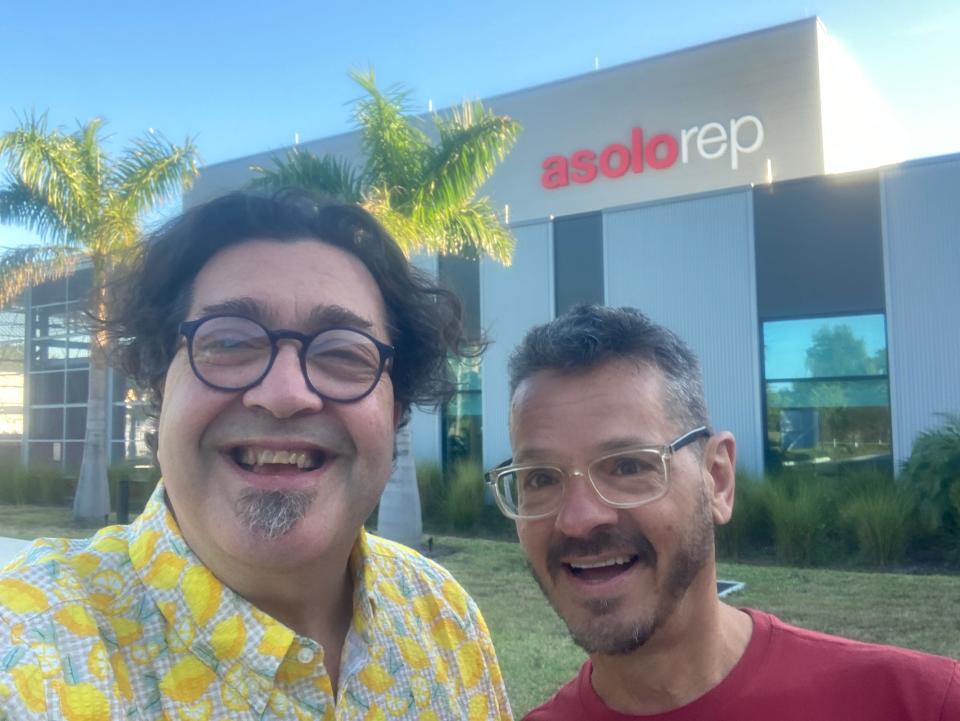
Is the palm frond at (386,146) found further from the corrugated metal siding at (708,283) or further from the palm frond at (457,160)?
the corrugated metal siding at (708,283)

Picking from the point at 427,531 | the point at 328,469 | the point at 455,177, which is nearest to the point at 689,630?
the point at 328,469

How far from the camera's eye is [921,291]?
13.0m

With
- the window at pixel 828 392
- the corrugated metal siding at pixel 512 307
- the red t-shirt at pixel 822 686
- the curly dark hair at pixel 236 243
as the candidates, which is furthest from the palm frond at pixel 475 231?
the red t-shirt at pixel 822 686

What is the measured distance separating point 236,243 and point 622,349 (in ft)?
3.33

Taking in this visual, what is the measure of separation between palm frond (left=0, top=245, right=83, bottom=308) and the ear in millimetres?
14942

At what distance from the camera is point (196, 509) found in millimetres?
1820

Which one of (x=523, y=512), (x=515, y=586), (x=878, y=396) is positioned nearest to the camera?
(x=523, y=512)

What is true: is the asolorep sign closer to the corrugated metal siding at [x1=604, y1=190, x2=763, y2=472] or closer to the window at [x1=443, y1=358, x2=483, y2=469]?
the corrugated metal siding at [x1=604, y1=190, x2=763, y2=472]

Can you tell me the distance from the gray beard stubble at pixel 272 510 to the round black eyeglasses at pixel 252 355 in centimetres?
23

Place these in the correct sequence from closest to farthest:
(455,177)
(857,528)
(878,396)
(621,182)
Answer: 1. (857,528)
2. (455,177)
3. (878,396)
4. (621,182)

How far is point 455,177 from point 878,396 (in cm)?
763

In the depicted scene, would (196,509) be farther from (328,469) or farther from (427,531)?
(427,531)

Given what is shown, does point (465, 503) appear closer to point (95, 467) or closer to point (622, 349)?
point (95, 467)

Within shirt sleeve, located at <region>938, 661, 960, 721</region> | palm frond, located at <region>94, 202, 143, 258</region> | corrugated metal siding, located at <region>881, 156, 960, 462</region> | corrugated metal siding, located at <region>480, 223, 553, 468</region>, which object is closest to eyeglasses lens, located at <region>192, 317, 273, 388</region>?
shirt sleeve, located at <region>938, 661, 960, 721</region>
